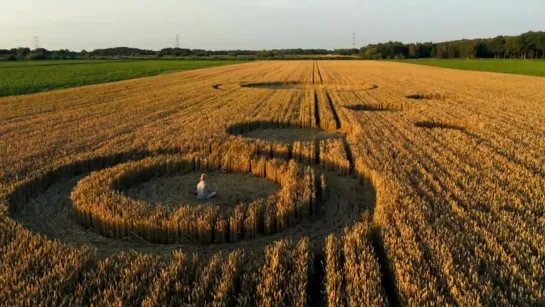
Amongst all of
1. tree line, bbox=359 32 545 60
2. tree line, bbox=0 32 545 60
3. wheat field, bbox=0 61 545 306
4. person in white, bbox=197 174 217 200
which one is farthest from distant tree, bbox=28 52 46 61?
person in white, bbox=197 174 217 200

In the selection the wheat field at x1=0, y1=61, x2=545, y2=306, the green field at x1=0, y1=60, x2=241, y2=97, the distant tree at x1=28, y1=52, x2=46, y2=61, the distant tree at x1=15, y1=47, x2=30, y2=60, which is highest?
the distant tree at x1=15, y1=47, x2=30, y2=60

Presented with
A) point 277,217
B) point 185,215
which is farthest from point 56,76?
point 277,217

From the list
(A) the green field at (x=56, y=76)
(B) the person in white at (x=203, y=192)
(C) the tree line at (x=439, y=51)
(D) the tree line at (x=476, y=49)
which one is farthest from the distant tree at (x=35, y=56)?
(B) the person in white at (x=203, y=192)

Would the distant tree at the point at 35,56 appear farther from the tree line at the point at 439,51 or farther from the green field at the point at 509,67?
the green field at the point at 509,67

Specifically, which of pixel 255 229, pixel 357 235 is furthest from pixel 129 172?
pixel 357 235

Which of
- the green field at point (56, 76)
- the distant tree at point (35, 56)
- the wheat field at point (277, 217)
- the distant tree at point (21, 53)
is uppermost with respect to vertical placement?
the distant tree at point (21, 53)

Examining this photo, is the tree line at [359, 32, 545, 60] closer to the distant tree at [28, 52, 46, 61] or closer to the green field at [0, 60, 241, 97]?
the green field at [0, 60, 241, 97]
